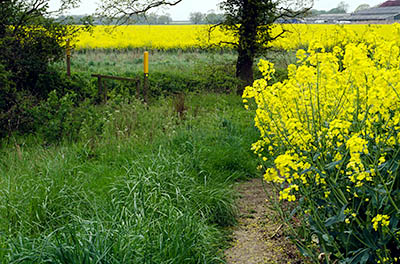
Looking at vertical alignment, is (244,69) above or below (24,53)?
below

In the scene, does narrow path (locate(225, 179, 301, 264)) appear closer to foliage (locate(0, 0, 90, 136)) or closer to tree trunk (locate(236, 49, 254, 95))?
foliage (locate(0, 0, 90, 136))

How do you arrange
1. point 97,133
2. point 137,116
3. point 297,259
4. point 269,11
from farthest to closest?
1. point 269,11
2. point 137,116
3. point 97,133
4. point 297,259

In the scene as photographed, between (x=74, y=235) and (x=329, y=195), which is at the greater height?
(x=329, y=195)

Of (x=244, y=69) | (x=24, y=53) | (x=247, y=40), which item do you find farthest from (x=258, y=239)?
(x=244, y=69)

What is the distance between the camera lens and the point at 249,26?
11.7 m

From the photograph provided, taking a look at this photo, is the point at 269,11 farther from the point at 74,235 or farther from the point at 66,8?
the point at 74,235

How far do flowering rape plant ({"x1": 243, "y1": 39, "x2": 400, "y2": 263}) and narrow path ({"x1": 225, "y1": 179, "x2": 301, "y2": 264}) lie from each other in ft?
1.42

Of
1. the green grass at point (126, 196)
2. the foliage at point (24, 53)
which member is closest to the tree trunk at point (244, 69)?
the foliage at point (24, 53)

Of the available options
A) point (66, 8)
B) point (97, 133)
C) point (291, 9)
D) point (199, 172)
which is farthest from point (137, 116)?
point (291, 9)

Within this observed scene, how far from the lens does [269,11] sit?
1177 centimetres

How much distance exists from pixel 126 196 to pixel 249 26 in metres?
8.34

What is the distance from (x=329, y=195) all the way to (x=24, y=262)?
78.1 inches

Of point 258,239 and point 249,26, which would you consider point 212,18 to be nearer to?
point 249,26

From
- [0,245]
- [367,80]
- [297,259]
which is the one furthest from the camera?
[297,259]
